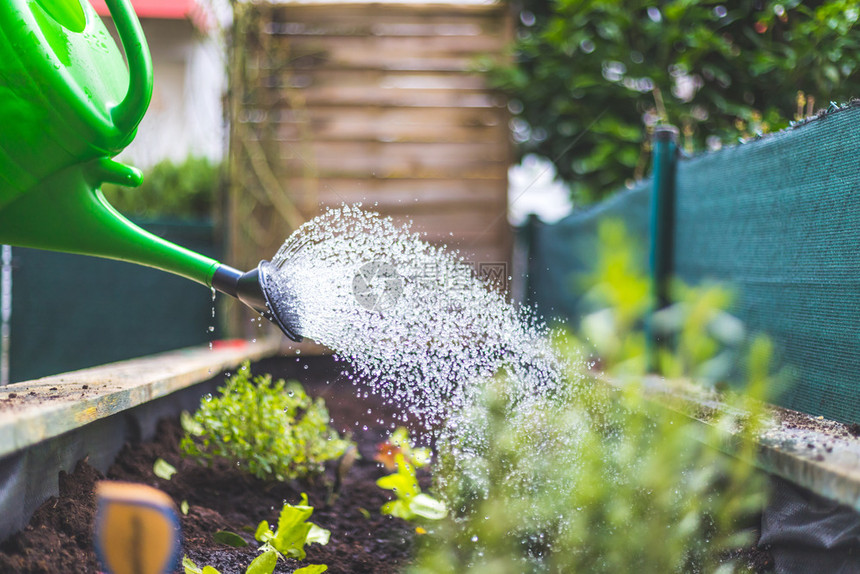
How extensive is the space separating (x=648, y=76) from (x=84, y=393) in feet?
9.51

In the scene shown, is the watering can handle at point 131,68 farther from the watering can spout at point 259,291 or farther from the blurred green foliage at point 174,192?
the blurred green foliage at point 174,192

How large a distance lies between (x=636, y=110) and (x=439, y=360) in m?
2.56

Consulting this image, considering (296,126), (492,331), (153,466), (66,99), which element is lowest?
(153,466)

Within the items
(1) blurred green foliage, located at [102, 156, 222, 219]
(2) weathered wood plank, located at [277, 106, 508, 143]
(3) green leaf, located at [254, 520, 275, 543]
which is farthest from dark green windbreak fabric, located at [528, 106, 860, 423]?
(1) blurred green foliage, located at [102, 156, 222, 219]

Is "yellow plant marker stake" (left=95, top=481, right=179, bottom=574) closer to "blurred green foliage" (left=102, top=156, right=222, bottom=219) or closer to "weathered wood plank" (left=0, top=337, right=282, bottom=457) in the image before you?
"weathered wood plank" (left=0, top=337, right=282, bottom=457)

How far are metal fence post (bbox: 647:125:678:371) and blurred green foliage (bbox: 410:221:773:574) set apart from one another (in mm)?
686

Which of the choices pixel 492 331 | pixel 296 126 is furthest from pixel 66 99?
pixel 296 126

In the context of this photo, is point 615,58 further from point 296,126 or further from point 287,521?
point 287,521

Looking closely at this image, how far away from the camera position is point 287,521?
1.45 meters

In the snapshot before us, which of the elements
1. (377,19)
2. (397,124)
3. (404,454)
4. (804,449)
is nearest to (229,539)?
(404,454)

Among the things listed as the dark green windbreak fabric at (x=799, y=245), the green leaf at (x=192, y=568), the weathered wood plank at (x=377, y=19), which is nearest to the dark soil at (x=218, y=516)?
the green leaf at (x=192, y=568)

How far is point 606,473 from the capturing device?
1164 mm

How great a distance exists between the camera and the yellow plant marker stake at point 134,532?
1.02 m

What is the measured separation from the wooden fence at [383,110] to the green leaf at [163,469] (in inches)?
98.4
